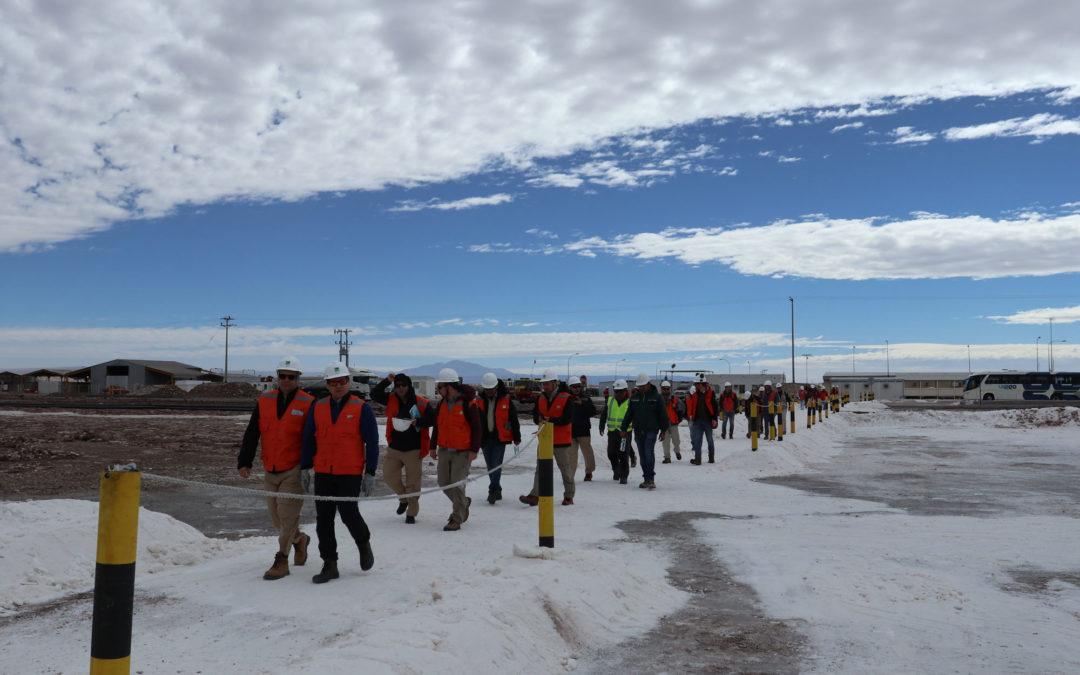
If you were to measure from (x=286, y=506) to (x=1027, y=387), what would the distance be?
240 feet

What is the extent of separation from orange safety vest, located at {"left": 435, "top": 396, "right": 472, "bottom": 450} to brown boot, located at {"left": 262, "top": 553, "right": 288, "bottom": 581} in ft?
10.2

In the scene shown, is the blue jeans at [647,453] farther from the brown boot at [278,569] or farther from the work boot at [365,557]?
the brown boot at [278,569]

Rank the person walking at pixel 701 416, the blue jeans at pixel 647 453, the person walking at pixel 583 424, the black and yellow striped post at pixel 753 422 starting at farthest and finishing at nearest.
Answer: the black and yellow striped post at pixel 753 422, the person walking at pixel 701 416, the blue jeans at pixel 647 453, the person walking at pixel 583 424

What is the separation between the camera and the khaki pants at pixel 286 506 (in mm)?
6551

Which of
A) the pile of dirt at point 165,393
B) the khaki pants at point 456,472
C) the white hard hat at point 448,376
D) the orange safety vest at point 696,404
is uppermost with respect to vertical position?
the white hard hat at point 448,376

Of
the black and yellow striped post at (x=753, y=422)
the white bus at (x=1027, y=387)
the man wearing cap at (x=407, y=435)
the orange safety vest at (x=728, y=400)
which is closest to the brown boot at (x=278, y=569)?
the man wearing cap at (x=407, y=435)

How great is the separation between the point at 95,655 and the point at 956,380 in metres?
120

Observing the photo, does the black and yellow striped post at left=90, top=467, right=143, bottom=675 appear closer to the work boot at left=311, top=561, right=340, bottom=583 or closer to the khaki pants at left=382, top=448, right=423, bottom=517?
the work boot at left=311, top=561, right=340, bottom=583

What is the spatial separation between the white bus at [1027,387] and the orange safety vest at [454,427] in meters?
68.8

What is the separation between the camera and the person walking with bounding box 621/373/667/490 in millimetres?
13195

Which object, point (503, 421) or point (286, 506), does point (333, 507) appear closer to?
point (286, 506)

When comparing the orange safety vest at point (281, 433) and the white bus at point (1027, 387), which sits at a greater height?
the orange safety vest at point (281, 433)

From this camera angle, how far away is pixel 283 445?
6617 mm

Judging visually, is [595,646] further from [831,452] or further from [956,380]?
[956,380]
